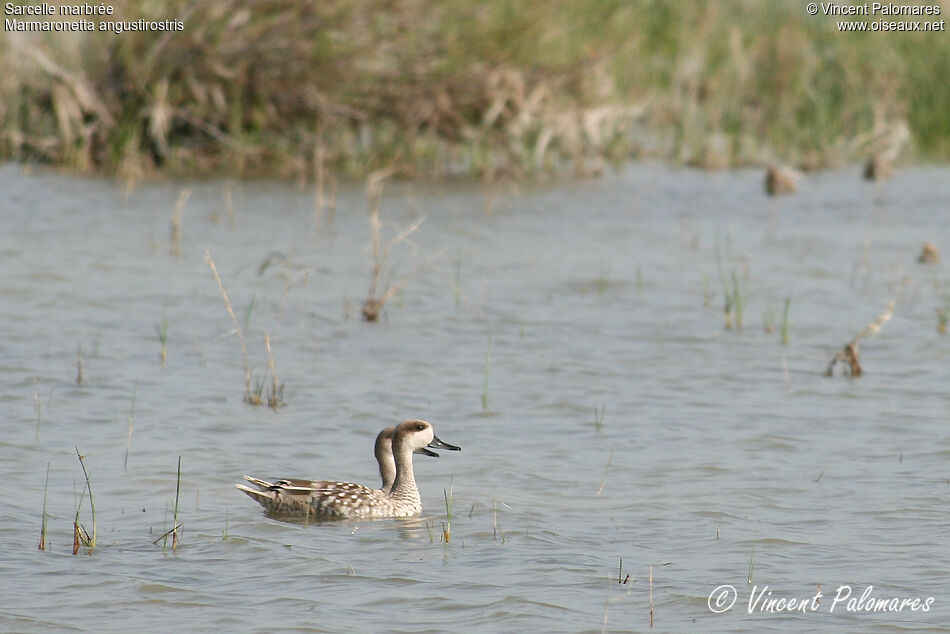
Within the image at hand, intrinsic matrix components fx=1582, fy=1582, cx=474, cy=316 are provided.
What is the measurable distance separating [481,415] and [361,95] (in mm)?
8538

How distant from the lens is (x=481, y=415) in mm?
8508

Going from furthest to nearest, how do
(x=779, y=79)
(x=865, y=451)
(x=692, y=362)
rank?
(x=779, y=79) → (x=692, y=362) → (x=865, y=451)

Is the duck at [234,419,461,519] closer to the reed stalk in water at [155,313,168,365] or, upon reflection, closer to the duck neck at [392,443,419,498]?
the duck neck at [392,443,419,498]

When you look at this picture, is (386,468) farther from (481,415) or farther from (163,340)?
(163,340)

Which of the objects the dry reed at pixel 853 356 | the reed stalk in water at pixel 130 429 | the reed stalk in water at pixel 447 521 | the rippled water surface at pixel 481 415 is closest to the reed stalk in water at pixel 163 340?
the rippled water surface at pixel 481 415

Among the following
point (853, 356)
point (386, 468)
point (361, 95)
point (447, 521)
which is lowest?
point (447, 521)

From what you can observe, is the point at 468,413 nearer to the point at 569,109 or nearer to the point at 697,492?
the point at 697,492

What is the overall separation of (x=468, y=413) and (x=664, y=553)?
8.08 ft

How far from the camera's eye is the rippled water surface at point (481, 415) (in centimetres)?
575

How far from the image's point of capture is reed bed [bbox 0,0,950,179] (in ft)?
51.8

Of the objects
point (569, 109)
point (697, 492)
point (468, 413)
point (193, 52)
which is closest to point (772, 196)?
point (569, 109)

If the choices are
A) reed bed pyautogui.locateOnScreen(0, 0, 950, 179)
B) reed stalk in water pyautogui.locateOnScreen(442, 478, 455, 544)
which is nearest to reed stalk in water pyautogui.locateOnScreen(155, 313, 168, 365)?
reed stalk in water pyautogui.locateOnScreen(442, 478, 455, 544)

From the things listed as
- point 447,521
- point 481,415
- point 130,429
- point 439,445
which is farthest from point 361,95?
point 447,521

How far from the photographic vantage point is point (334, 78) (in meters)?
16.2
